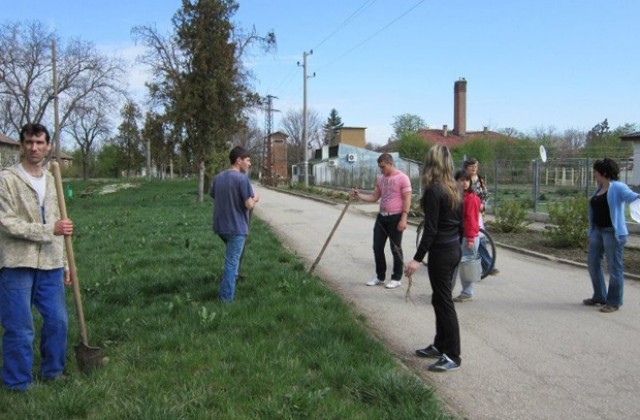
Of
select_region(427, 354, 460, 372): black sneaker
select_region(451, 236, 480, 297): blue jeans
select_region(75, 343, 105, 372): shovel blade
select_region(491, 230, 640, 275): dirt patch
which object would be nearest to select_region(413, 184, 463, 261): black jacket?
select_region(427, 354, 460, 372): black sneaker

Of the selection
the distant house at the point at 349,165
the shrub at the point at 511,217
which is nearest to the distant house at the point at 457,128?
the distant house at the point at 349,165

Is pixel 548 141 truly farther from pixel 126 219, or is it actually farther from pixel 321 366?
pixel 321 366

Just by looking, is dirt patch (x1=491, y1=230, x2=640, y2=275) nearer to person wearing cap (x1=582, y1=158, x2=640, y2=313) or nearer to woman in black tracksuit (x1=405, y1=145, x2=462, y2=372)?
person wearing cap (x1=582, y1=158, x2=640, y2=313)

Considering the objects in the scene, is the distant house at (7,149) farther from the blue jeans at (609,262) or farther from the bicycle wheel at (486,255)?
the blue jeans at (609,262)

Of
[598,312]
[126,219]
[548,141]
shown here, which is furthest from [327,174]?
[598,312]

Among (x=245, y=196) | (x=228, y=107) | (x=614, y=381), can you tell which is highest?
(x=228, y=107)

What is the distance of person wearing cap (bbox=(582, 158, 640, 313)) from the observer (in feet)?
21.0

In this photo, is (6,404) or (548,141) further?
(548,141)

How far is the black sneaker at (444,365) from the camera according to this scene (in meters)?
4.63

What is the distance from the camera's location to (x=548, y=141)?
59188 mm

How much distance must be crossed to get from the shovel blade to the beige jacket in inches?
28.2

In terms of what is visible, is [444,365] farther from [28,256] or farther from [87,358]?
[28,256]

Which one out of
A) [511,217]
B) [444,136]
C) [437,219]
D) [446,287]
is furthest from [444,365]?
[444,136]

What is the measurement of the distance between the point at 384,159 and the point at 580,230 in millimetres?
5066
